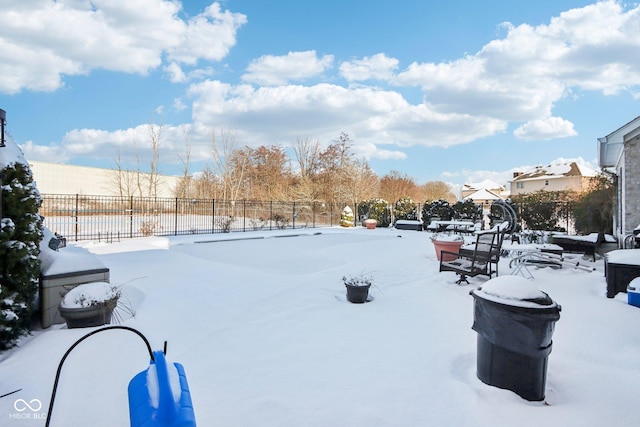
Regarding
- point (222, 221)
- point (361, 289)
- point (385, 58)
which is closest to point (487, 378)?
point (361, 289)

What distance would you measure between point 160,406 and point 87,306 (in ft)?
10.2

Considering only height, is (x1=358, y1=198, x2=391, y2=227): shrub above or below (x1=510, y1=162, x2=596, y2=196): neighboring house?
below

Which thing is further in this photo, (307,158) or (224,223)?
(307,158)

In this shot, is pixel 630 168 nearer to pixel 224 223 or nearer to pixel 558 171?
pixel 224 223

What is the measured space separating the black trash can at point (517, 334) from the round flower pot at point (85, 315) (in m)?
3.54

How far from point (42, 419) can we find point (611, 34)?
35.9ft

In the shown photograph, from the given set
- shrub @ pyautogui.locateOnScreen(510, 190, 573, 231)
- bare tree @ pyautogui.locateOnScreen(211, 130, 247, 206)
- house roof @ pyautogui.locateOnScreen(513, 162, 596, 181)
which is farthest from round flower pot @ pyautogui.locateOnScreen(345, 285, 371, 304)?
house roof @ pyautogui.locateOnScreen(513, 162, 596, 181)

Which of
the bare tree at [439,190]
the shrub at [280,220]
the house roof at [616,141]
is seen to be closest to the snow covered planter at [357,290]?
the house roof at [616,141]

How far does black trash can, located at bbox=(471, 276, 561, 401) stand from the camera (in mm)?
2150

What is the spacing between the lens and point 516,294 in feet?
7.39

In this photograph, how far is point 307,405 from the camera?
219 cm

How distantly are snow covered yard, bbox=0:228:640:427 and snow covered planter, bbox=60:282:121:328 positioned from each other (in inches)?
5.0

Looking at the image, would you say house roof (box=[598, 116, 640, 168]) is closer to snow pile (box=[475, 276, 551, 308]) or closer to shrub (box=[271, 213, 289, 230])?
snow pile (box=[475, 276, 551, 308])

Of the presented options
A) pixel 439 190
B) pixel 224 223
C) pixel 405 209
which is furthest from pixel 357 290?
pixel 439 190
